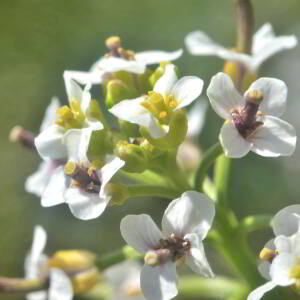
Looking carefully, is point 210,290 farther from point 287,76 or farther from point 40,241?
point 287,76

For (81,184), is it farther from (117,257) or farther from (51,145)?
(117,257)

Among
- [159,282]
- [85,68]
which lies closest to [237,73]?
[159,282]

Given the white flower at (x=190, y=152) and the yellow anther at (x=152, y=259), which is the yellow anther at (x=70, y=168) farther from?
the white flower at (x=190, y=152)

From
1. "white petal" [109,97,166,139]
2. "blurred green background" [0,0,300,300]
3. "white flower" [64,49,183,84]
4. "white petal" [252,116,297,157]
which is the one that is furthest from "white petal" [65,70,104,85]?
"blurred green background" [0,0,300,300]

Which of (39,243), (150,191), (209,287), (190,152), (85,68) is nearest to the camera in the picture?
(150,191)

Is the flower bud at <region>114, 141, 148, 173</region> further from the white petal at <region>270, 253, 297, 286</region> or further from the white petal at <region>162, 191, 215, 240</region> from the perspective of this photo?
the white petal at <region>270, 253, 297, 286</region>

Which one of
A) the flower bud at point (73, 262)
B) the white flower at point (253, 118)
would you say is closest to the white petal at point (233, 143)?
the white flower at point (253, 118)
